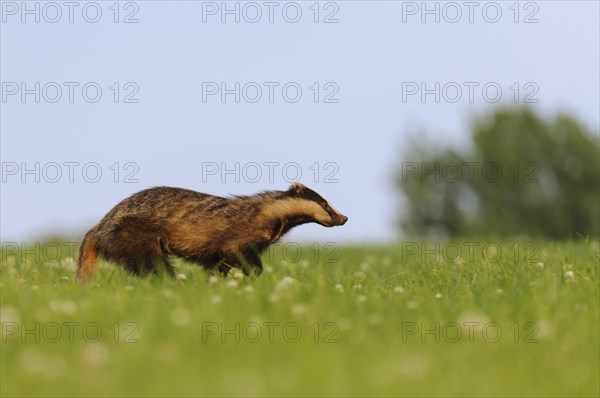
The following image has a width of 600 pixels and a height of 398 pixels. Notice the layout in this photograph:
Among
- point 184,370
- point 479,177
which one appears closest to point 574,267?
point 184,370

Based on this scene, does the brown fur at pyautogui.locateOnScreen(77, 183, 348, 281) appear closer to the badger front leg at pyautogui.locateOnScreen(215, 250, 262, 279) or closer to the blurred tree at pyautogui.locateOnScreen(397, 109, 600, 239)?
the badger front leg at pyautogui.locateOnScreen(215, 250, 262, 279)

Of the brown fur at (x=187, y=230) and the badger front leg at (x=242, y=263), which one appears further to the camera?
the badger front leg at (x=242, y=263)

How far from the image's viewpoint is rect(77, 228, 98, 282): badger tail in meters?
11.3

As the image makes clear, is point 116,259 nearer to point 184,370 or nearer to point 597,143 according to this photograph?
point 184,370

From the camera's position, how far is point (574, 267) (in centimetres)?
1088

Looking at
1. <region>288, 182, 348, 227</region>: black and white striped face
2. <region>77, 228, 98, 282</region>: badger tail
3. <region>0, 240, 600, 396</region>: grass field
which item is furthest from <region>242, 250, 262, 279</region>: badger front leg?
<region>77, 228, 98, 282</region>: badger tail

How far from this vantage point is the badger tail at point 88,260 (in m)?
11.3

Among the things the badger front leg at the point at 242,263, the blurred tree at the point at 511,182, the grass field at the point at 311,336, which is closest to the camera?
the grass field at the point at 311,336

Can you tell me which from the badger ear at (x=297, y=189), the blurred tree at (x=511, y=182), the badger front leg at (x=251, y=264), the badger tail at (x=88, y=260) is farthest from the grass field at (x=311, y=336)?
the blurred tree at (x=511, y=182)

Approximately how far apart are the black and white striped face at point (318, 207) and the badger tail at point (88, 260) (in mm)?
2698

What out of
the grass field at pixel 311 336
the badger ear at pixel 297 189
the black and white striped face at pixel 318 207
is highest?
the badger ear at pixel 297 189

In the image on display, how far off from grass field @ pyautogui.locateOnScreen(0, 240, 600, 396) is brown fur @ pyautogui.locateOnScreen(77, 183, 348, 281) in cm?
69

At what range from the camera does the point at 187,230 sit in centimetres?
1120

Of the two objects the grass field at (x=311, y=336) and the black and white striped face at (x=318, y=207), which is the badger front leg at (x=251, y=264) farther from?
the black and white striped face at (x=318, y=207)
